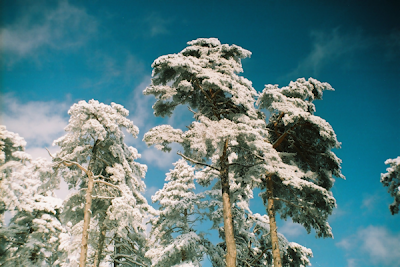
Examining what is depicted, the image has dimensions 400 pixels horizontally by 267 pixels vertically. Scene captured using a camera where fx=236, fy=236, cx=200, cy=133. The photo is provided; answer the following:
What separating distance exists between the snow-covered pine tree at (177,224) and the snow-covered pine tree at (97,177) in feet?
5.77

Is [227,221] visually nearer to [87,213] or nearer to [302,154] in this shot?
[302,154]

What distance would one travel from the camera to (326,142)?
12.0 m

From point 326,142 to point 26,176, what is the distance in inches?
515

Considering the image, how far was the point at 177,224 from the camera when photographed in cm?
1528

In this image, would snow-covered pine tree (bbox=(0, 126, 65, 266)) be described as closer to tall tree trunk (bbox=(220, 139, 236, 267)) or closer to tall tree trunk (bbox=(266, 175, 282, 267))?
tall tree trunk (bbox=(220, 139, 236, 267))

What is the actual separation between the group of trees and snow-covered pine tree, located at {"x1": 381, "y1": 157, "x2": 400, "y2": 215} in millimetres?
63

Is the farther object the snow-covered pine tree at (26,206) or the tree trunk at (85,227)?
the tree trunk at (85,227)

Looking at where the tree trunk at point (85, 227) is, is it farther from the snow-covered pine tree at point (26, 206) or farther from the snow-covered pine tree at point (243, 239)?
the snow-covered pine tree at point (243, 239)

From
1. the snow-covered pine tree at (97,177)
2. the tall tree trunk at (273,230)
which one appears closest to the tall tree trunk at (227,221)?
the tall tree trunk at (273,230)

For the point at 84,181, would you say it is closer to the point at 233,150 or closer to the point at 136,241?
the point at 136,241

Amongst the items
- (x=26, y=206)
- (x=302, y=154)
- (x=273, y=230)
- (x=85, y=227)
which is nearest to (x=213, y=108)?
(x=302, y=154)

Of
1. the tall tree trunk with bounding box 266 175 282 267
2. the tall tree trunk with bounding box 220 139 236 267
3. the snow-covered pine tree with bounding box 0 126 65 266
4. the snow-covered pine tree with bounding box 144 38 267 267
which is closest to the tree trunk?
the snow-covered pine tree with bounding box 0 126 65 266

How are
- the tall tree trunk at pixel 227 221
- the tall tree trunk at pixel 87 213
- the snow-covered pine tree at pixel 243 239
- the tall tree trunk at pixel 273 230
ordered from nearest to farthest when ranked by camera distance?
1. the tall tree trunk at pixel 227 221
2. the tall tree trunk at pixel 273 230
3. the tall tree trunk at pixel 87 213
4. the snow-covered pine tree at pixel 243 239

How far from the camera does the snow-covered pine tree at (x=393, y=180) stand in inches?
382
